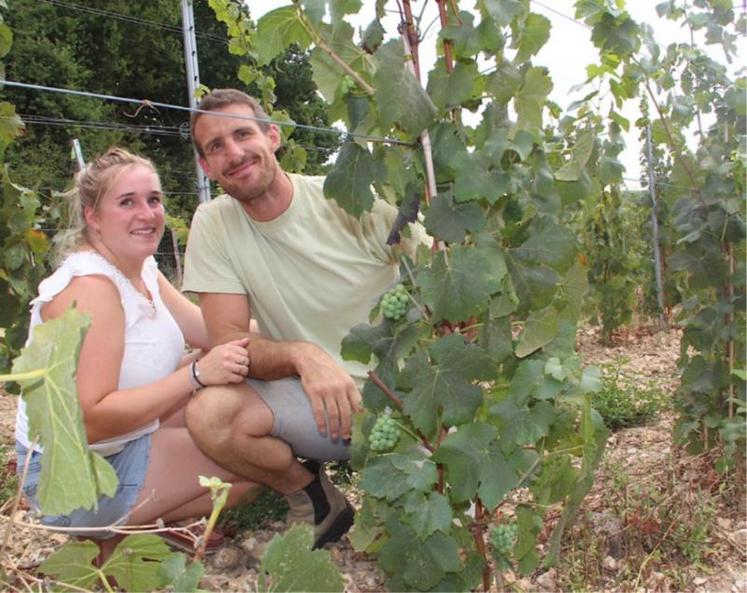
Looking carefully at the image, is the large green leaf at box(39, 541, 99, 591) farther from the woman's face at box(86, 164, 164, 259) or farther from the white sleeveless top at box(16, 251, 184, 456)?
the woman's face at box(86, 164, 164, 259)

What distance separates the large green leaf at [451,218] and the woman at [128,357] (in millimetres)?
883

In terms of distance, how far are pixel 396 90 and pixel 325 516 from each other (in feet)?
4.72

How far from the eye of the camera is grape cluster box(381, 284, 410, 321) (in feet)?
4.90

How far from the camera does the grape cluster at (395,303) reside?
1493mm

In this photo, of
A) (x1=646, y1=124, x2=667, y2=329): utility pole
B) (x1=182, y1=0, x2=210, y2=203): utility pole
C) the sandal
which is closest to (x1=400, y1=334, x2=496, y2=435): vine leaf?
the sandal

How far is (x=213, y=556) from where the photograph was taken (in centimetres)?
236

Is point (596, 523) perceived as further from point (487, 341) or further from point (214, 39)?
point (214, 39)

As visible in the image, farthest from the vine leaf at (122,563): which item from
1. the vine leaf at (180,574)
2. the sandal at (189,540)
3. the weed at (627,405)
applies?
the weed at (627,405)

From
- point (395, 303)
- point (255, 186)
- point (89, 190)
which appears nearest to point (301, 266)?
point (255, 186)

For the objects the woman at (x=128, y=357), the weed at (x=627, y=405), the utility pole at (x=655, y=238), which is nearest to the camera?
the woman at (x=128, y=357)

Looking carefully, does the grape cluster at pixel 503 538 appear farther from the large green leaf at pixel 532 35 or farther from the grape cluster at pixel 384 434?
the large green leaf at pixel 532 35

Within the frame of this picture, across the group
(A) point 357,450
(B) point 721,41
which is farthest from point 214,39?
(A) point 357,450

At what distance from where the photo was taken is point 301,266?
7.64 feet

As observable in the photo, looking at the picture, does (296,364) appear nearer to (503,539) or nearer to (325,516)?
(325,516)
